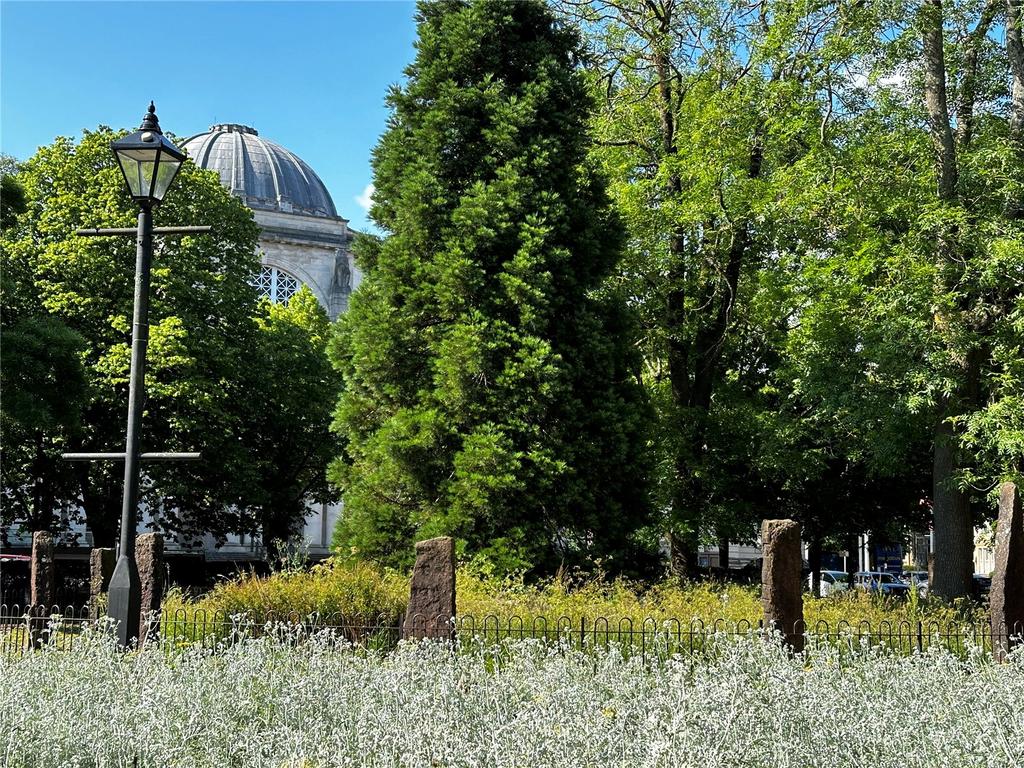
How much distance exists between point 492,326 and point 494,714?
9.07 m

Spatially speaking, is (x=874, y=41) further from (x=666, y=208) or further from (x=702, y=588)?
(x=702, y=588)

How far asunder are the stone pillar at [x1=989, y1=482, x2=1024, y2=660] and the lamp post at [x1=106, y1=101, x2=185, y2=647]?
8.08 m

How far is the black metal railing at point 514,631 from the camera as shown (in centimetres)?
903

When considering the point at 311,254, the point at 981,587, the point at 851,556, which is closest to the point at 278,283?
the point at 311,254

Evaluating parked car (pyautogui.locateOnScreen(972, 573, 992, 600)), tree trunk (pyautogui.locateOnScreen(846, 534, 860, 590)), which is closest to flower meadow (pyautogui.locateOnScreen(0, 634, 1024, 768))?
parked car (pyautogui.locateOnScreen(972, 573, 992, 600))

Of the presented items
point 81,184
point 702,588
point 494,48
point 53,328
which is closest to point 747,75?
point 494,48

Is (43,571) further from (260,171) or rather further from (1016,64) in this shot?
(260,171)

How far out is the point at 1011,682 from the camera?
656 centimetres

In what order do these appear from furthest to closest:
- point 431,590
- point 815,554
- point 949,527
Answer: point 815,554 → point 949,527 → point 431,590

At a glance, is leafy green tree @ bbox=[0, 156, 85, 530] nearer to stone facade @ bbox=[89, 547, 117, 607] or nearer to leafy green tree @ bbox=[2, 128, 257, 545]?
leafy green tree @ bbox=[2, 128, 257, 545]

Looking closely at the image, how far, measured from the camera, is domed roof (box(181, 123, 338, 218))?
194 ft

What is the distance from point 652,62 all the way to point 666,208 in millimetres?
3886

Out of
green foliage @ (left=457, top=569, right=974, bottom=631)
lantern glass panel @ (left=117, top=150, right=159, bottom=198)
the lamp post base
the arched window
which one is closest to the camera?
the lamp post base

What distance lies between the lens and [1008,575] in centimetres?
1073
